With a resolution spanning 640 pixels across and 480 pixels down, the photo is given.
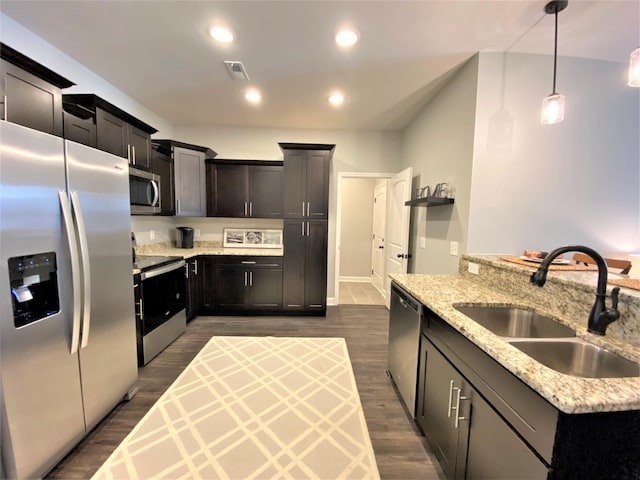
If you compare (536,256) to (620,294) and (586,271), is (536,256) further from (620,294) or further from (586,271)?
(620,294)

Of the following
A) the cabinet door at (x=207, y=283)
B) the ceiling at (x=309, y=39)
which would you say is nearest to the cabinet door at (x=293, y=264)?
the cabinet door at (x=207, y=283)

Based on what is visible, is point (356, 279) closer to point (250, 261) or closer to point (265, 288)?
point (265, 288)

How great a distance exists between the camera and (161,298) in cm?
269

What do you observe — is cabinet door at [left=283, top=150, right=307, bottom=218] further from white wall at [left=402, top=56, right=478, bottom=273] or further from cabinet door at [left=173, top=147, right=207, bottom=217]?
white wall at [left=402, top=56, right=478, bottom=273]

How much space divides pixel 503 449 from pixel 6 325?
220 centimetres

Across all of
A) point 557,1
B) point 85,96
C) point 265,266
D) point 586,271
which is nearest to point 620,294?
point 586,271

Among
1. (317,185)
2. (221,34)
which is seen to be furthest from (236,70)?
(317,185)

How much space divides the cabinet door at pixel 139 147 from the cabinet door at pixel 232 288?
1616mm

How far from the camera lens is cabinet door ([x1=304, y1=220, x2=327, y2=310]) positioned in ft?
12.1

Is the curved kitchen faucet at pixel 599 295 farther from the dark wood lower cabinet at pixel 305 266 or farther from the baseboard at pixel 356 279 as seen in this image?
the baseboard at pixel 356 279

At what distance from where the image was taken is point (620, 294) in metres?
1.18

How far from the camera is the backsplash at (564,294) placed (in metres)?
1.14

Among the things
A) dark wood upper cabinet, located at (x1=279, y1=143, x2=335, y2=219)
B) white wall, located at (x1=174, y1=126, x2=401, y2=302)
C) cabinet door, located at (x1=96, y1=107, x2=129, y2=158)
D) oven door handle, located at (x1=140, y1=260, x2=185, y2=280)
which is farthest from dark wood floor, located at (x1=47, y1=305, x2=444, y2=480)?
cabinet door, located at (x1=96, y1=107, x2=129, y2=158)

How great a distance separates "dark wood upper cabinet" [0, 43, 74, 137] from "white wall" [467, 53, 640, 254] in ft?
10.6
